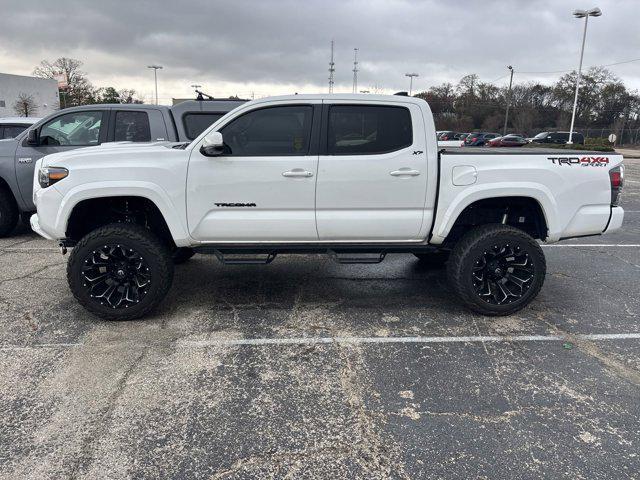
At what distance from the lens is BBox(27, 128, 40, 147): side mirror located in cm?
692

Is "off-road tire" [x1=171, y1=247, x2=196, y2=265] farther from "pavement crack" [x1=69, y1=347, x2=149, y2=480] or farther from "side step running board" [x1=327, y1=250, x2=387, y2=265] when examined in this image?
"pavement crack" [x1=69, y1=347, x2=149, y2=480]

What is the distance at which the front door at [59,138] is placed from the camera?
700 centimetres

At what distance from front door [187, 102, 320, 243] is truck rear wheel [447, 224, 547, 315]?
54.2 inches

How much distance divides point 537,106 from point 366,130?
77761mm

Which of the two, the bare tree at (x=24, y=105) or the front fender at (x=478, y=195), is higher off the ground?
the bare tree at (x=24, y=105)

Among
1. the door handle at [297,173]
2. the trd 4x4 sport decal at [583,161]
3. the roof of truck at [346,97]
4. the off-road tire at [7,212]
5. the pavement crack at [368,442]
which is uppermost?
the roof of truck at [346,97]

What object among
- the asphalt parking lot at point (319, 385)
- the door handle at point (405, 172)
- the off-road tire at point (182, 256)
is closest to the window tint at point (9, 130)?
the asphalt parking lot at point (319, 385)

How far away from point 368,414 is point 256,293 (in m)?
2.40

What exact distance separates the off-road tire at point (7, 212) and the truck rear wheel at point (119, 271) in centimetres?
403

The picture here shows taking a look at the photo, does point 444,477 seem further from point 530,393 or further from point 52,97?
point 52,97

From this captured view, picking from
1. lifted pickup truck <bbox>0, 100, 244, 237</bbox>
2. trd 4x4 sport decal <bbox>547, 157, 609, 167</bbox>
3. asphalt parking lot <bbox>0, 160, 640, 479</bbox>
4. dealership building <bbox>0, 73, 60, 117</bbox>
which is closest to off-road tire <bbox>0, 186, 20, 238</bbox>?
lifted pickup truck <bbox>0, 100, 244, 237</bbox>

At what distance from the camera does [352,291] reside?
5.26 meters

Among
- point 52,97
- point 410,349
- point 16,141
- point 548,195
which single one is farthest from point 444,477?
point 52,97

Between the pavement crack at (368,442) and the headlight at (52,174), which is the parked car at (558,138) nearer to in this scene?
the pavement crack at (368,442)
